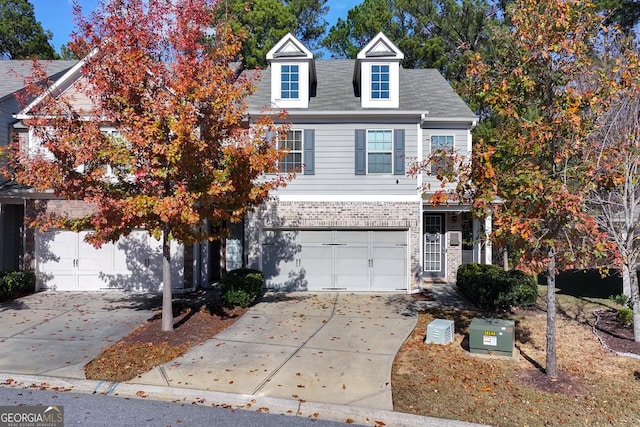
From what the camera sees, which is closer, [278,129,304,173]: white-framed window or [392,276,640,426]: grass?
[392,276,640,426]: grass

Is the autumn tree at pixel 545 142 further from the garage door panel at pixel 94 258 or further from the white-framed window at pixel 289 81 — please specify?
the garage door panel at pixel 94 258

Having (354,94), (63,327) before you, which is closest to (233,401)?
(63,327)

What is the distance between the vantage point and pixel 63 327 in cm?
1069

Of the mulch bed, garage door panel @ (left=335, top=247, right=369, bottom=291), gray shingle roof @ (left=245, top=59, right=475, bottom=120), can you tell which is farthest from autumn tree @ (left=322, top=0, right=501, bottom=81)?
the mulch bed

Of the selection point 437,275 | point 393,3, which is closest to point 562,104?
point 437,275

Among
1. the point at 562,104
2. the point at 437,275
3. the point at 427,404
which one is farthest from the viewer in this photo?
the point at 437,275

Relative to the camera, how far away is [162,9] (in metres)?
9.53

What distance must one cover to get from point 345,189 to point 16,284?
10.5 m

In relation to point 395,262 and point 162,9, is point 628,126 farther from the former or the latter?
point 162,9

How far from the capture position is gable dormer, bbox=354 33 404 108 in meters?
15.1

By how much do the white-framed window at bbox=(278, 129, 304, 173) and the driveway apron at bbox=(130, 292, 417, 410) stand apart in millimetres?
4607

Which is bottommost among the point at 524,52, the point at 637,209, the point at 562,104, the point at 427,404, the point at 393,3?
the point at 427,404

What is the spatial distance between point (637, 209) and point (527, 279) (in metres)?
3.24

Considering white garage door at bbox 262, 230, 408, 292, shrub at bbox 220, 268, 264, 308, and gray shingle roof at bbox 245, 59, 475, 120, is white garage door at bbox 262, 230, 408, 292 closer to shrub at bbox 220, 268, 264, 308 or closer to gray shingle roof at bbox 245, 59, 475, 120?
shrub at bbox 220, 268, 264, 308
